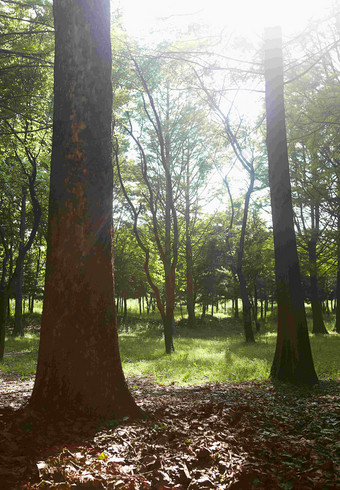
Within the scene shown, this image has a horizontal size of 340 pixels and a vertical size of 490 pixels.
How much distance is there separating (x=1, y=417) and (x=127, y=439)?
1.35 metres

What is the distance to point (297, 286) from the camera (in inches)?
260

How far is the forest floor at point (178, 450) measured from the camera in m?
2.36

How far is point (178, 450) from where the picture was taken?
2.87m

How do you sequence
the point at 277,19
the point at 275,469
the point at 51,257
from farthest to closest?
the point at 277,19 → the point at 51,257 → the point at 275,469

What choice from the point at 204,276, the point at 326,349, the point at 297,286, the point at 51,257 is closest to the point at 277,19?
the point at 297,286

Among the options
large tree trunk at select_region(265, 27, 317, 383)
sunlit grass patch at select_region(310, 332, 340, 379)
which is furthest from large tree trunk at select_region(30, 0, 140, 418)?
sunlit grass patch at select_region(310, 332, 340, 379)

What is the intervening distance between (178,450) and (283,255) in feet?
15.5

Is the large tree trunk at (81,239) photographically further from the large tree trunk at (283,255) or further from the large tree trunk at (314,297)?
the large tree trunk at (314,297)

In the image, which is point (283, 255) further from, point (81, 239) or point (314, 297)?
point (314, 297)

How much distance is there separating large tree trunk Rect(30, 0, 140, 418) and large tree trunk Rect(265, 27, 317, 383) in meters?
3.89

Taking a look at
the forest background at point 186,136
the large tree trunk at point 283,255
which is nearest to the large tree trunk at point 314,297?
the forest background at point 186,136

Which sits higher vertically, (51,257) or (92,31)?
(92,31)

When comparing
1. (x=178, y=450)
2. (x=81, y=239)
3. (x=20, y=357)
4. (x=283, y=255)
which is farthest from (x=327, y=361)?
(x=20, y=357)

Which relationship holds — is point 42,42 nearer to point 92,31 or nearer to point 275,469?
point 92,31
